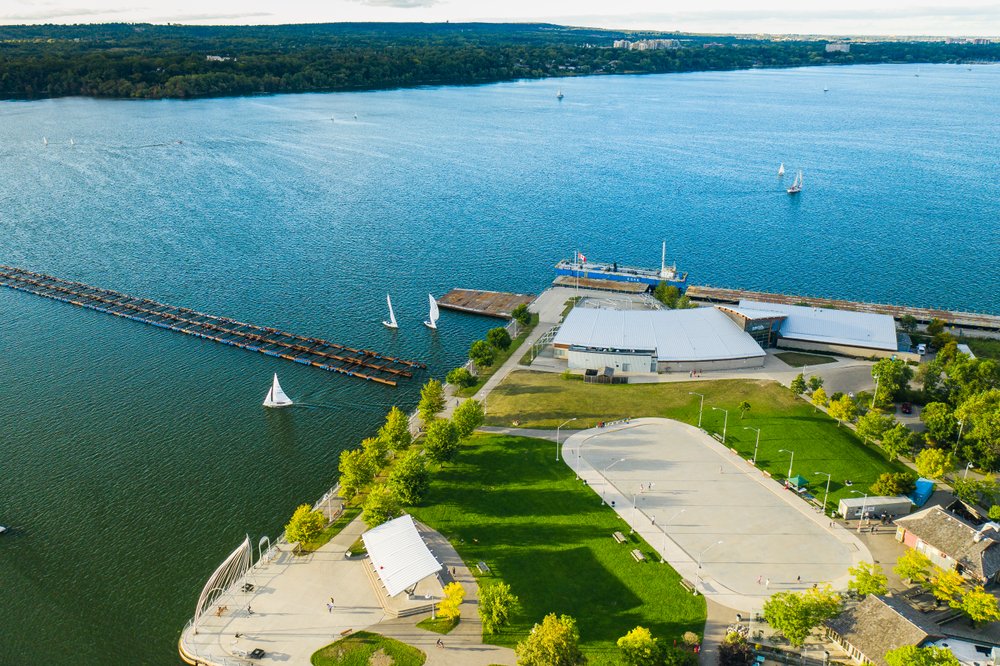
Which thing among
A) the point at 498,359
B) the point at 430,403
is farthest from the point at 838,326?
the point at 430,403

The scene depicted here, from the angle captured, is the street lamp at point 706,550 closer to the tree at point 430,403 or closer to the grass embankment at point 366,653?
the grass embankment at point 366,653

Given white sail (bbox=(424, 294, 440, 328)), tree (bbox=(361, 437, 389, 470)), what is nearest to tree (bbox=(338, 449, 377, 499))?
tree (bbox=(361, 437, 389, 470))

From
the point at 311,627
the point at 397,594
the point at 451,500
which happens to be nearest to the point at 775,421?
the point at 451,500

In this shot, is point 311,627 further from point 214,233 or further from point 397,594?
point 214,233

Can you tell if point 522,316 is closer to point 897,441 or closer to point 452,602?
point 897,441

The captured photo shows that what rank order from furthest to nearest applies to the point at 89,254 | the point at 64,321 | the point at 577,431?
1. the point at 89,254
2. the point at 64,321
3. the point at 577,431

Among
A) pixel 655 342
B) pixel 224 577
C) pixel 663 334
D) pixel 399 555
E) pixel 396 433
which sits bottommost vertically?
pixel 224 577

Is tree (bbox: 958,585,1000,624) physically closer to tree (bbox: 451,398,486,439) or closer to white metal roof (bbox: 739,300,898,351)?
tree (bbox: 451,398,486,439)
